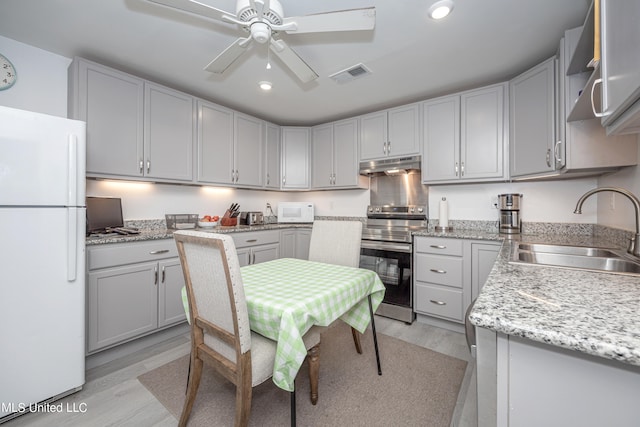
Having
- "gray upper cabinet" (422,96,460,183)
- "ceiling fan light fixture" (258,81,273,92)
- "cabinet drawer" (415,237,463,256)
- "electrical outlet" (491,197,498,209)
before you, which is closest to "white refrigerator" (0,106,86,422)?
"ceiling fan light fixture" (258,81,273,92)

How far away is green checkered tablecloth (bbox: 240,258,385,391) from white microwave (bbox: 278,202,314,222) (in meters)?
1.95

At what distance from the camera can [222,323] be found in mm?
1176

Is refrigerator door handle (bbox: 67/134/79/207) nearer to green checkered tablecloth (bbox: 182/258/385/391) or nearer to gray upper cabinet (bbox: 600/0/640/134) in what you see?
green checkered tablecloth (bbox: 182/258/385/391)

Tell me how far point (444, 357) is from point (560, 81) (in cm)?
213

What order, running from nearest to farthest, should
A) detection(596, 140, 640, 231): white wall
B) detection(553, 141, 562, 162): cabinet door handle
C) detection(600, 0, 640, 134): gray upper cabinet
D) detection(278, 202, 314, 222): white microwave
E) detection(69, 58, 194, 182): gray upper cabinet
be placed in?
detection(600, 0, 640, 134): gray upper cabinet
detection(596, 140, 640, 231): white wall
detection(553, 141, 562, 162): cabinet door handle
detection(69, 58, 194, 182): gray upper cabinet
detection(278, 202, 314, 222): white microwave

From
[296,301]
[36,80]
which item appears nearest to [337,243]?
[296,301]

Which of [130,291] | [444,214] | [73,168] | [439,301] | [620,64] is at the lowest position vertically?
[439,301]

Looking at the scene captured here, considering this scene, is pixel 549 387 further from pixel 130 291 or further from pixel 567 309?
pixel 130 291

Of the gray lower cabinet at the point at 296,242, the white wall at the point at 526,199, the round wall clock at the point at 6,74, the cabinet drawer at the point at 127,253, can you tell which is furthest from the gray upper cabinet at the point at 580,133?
the round wall clock at the point at 6,74

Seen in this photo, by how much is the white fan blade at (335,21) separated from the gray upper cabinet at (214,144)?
5.79 feet

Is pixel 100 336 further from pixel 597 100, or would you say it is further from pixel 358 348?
pixel 597 100

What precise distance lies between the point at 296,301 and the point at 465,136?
2.49 meters

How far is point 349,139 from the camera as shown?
3461 millimetres

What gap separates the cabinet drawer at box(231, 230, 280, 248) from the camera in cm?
289
